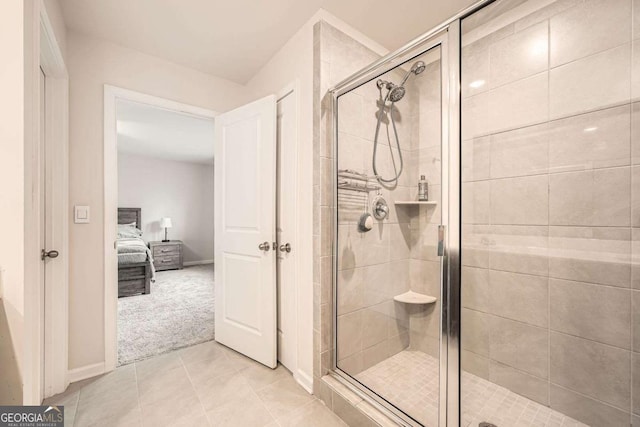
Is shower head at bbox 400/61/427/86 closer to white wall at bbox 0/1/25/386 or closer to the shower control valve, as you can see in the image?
the shower control valve

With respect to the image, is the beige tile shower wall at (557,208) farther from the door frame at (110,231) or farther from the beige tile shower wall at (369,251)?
the door frame at (110,231)

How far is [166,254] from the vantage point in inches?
227

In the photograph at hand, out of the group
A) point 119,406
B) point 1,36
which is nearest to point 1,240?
Answer: point 1,36

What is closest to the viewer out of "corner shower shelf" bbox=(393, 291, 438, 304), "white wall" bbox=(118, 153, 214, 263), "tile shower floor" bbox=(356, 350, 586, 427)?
"tile shower floor" bbox=(356, 350, 586, 427)

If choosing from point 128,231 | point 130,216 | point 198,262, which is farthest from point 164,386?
point 198,262

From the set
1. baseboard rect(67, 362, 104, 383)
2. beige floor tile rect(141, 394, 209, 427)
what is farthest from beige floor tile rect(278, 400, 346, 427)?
baseboard rect(67, 362, 104, 383)

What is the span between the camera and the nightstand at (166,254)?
5.63m

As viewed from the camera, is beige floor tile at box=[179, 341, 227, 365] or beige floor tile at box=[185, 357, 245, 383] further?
beige floor tile at box=[179, 341, 227, 365]

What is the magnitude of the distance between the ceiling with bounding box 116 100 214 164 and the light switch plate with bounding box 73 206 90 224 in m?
1.43

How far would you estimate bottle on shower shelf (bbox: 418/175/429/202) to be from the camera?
1.52 m

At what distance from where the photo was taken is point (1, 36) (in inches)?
35.9

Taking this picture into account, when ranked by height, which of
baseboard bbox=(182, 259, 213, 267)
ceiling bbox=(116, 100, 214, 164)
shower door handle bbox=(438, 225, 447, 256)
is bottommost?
baseboard bbox=(182, 259, 213, 267)

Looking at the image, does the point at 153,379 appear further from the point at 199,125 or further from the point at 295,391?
the point at 199,125

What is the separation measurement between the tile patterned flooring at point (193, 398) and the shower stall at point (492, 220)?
33 centimetres
